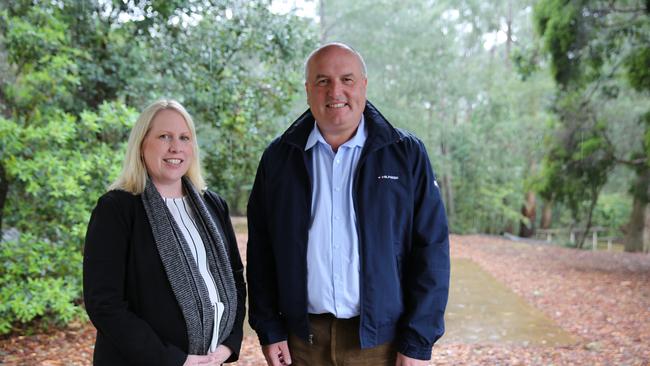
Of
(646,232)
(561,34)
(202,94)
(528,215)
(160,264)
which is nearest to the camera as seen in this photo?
(160,264)

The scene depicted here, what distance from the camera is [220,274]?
6.04 feet

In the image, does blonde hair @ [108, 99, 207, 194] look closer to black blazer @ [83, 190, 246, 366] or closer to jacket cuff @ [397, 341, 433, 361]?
black blazer @ [83, 190, 246, 366]

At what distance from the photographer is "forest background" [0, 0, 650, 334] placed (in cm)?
427

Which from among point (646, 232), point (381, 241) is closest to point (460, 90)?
point (646, 232)

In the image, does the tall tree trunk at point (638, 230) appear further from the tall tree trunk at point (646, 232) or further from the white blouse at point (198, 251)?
the white blouse at point (198, 251)

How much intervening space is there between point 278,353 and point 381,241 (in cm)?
57

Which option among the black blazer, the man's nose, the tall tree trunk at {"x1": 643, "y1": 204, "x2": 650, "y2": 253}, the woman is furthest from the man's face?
the tall tree trunk at {"x1": 643, "y1": 204, "x2": 650, "y2": 253}

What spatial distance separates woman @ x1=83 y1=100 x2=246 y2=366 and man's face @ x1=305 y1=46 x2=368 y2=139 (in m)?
0.46

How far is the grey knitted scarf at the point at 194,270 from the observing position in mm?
1712

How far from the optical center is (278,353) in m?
2.01

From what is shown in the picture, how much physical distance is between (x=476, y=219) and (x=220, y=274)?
49.0 ft

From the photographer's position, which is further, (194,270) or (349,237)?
(349,237)

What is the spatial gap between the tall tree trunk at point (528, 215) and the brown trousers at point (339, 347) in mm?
15325

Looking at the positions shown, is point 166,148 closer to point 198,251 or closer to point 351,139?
point 198,251
